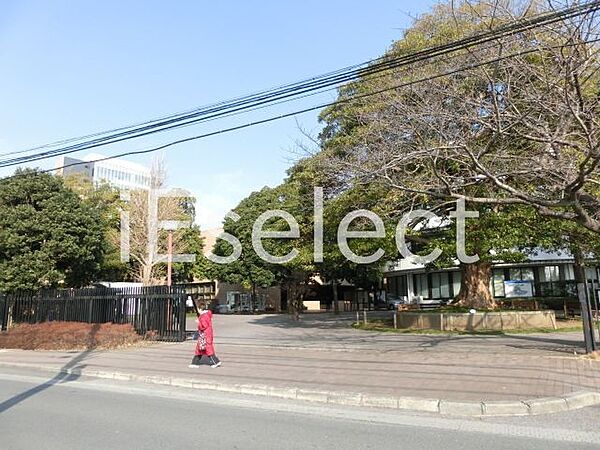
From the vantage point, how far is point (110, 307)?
20.3 metres

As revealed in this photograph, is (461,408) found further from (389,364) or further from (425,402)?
(389,364)

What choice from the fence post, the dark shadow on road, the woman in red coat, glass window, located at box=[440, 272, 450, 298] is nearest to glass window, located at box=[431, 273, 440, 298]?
glass window, located at box=[440, 272, 450, 298]

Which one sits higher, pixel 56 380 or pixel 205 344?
pixel 205 344

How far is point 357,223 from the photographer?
2130 centimetres

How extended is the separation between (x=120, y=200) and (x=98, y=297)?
19981mm

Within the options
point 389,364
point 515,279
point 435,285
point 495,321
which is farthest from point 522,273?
point 389,364

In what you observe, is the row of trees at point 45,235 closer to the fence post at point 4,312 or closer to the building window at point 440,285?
the fence post at point 4,312

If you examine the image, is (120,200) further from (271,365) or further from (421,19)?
(271,365)

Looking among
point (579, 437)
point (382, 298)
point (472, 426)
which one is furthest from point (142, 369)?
point (382, 298)

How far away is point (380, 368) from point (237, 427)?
510cm

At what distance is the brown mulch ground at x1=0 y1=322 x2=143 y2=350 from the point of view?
18.2 metres

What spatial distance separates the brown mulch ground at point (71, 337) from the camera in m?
18.2

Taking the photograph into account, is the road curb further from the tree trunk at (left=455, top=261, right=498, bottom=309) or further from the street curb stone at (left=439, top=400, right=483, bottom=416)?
the tree trunk at (left=455, top=261, right=498, bottom=309)

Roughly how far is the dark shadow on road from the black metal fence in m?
1.71
